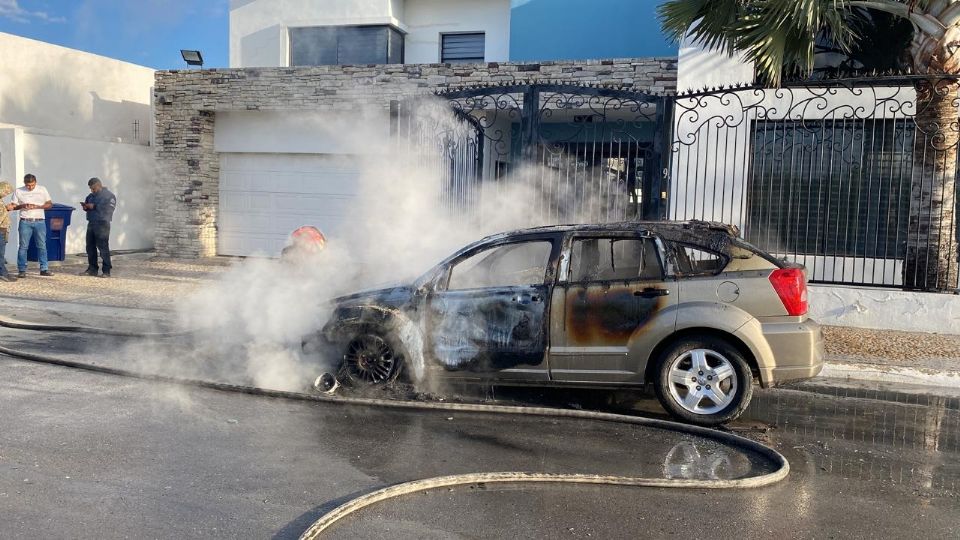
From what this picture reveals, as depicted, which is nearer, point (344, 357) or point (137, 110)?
point (344, 357)

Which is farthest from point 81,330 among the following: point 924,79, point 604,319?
point 924,79

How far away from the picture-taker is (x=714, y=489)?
4.38m

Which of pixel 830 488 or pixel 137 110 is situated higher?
pixel 137 110

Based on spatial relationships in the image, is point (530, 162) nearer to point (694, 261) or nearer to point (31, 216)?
point (694, 261)

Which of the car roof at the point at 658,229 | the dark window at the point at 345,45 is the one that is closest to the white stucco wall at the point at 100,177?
the dark window at the point at 345,45

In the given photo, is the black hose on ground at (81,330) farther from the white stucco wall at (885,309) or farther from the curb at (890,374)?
the white stucco wall at (885,309)

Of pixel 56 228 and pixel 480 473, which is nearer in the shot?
pixel 480 473

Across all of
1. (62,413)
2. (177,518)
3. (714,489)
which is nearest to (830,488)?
(714,489)

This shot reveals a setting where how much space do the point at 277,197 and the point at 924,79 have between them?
11696mm

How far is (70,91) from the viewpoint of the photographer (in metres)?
18.9

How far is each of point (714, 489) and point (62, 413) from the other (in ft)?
14.6

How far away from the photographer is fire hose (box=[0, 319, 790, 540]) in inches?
161

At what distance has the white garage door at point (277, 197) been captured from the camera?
1555 cm

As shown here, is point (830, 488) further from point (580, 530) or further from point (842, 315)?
point (842, 315)
